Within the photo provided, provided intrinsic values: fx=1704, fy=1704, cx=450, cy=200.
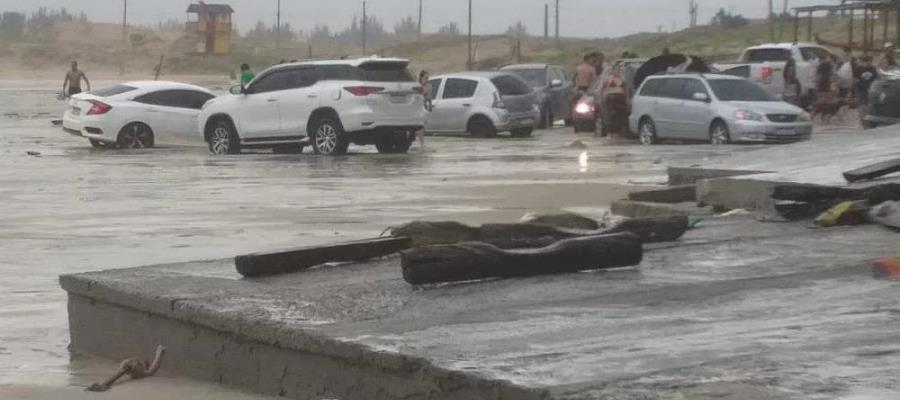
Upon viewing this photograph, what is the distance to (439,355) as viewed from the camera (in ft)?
18.0

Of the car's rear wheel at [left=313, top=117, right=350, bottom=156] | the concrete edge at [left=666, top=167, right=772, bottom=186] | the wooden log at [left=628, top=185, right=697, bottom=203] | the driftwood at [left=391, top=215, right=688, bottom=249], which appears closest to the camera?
the driftwood at [left=391, top=215, right=688, bottom=249]

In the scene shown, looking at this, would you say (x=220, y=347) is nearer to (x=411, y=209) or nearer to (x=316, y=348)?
(x=316, y=348)

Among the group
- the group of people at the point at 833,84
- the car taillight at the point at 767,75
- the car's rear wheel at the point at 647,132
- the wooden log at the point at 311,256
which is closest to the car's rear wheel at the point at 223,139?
the car's rear wheel at the point at 647,132

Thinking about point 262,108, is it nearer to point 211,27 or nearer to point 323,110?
point 323,110

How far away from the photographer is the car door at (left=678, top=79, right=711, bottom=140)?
1116 inches

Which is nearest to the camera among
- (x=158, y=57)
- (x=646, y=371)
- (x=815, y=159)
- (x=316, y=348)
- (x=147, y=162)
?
(x=646, y=371)

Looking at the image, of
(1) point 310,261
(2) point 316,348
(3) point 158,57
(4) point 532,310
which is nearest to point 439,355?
(2) point 316,348

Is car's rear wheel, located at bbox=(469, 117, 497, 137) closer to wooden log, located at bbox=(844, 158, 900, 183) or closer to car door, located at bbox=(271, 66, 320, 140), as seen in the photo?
car door, located at bbox=(271, 66, 320, 140)

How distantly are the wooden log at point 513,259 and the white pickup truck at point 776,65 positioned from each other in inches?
1143

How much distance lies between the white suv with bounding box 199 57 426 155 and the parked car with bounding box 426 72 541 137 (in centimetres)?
580

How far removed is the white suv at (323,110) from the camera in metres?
26.6

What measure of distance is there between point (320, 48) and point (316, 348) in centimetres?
12490

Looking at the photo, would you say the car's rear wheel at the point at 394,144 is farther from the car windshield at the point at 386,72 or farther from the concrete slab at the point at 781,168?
the concrete slab at the point at 781,168

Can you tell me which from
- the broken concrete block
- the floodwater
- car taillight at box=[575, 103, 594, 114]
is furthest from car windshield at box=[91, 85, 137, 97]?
the broken concrete block
